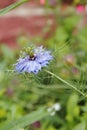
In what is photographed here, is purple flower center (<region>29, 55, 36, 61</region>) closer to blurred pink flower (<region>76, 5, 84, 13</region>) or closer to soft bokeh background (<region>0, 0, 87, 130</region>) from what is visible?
soft bokeh background (<region>0, 0, 87, 130</region>)

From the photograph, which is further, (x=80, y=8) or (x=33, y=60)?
(x=80, y=8)

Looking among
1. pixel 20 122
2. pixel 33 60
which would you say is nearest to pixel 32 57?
pixel 33 60

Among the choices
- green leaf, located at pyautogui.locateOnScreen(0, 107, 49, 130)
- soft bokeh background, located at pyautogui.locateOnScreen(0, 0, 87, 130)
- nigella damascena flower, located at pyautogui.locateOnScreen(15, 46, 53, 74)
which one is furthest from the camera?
soft bokeh background, located at pyautogui.locateOnScreen(0, 0, 87, 130)

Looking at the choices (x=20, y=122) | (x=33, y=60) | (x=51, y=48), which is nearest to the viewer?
(x=33, y=60)

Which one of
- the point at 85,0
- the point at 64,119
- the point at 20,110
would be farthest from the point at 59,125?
the point at 85,0

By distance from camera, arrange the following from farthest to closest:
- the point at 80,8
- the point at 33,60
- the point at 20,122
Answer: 1. the point at 80,8
2. the point at 20,122
3. the point at 33,60

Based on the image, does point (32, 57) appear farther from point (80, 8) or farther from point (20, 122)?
point (80, 8)

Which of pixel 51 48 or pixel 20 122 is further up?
pixel 51 48

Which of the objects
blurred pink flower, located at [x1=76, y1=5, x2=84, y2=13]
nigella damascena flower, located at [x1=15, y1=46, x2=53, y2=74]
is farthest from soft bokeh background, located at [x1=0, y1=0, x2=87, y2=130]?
nigella damascena flower, located at [x1=15, y1=46, x2=53, y2=74]
